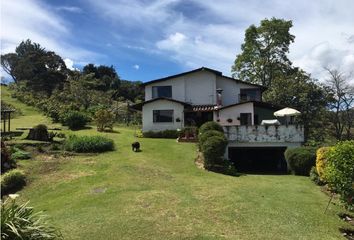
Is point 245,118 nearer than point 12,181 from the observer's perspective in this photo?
No

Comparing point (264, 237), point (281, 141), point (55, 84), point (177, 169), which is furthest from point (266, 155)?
point (55, 84)

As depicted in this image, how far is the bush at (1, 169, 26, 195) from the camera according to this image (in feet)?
65.0

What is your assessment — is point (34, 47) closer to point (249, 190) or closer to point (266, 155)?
point (266, 155)

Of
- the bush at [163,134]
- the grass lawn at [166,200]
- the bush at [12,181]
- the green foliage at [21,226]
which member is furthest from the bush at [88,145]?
the green foliage at [21,226]

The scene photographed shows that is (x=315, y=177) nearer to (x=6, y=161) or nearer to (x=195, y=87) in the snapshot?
(x=6, y=161)

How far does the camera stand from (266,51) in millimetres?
53625

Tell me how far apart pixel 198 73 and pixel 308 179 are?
1962cm

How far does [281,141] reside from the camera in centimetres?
2872

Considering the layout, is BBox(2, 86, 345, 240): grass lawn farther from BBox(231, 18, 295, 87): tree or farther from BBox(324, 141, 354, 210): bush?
BBox(231, 18, 295, 87): tree

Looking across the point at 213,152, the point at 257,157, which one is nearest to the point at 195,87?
the point at 257,157

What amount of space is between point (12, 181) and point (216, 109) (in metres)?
18.5

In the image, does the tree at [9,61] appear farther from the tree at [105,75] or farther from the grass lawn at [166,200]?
the grass lawn at [166,200]

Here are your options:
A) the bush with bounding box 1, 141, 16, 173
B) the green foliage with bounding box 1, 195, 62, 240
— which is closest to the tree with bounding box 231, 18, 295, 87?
the bush with bounding box 1, 141, 16, 173

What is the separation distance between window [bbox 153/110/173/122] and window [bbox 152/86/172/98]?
11.3ft
